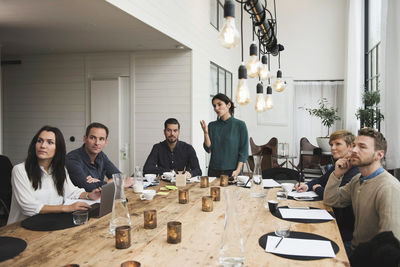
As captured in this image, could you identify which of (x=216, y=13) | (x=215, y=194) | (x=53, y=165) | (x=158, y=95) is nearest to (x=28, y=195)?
(x=53, y=165)

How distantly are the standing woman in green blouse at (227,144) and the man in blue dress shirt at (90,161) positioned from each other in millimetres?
1117

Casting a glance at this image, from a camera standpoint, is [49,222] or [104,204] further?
[104,204]

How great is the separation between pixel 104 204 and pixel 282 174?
6.80 feet

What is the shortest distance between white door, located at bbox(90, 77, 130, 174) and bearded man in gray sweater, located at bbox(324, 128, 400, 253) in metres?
4.66

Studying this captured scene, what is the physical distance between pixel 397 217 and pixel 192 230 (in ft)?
3.37

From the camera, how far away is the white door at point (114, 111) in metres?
6.41

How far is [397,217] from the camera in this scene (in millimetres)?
1781

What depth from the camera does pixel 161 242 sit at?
5.47 ft

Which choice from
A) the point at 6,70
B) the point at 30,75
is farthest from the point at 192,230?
the point at 6,70

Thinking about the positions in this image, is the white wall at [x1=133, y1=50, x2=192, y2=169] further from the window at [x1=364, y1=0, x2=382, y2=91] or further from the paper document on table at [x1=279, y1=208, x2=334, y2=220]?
the paper document on table at [x1=279, y1=208, x2=334, y2=220]

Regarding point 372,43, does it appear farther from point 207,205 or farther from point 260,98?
point 207,205

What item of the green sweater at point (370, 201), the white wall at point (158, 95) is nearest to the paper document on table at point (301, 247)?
the green sweater at point (370, 201)

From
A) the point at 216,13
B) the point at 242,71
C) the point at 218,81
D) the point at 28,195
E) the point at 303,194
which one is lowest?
the point at 303,194

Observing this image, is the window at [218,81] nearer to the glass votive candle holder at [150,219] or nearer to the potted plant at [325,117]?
the potted plant at [325,117]
